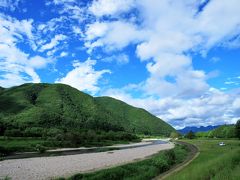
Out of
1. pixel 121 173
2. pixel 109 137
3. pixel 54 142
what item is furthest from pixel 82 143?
pixel 121 173

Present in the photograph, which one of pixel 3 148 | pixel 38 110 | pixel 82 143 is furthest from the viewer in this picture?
pixel 38 110

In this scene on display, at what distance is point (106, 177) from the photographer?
105ft

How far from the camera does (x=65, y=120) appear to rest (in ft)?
634

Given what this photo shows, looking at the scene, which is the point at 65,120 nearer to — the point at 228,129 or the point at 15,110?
the point at 15,110

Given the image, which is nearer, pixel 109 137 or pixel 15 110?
pixel 109 137

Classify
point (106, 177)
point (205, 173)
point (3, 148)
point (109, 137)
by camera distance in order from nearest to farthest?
point (205, 173), point (106, 177), point (3, 148), point (109, 137)

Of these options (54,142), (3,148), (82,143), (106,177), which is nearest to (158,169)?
(106,177)

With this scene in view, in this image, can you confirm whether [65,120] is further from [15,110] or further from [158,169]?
[158,169]

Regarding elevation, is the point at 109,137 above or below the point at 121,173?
above

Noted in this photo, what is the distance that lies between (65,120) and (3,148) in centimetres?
12220

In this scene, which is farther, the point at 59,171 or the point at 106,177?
the point at 59,171

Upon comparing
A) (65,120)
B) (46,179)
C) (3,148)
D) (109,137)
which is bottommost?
(46,179)

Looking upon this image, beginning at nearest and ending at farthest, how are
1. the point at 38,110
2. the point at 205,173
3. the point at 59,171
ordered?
1. the point at 205,173
2. the point at 59,171
3. the point at 38,110

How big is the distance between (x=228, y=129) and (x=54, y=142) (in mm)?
103083
